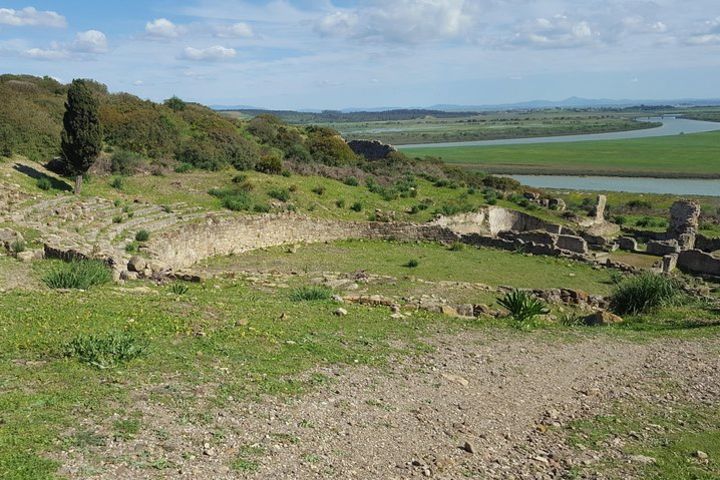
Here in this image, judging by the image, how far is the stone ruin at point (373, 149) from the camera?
188ft

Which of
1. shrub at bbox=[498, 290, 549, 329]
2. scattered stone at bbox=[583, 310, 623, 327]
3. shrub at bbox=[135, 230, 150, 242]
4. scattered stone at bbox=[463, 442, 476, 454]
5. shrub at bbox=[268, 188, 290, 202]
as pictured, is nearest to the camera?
scattered stone at bbox=[463, 442, 476, 454]

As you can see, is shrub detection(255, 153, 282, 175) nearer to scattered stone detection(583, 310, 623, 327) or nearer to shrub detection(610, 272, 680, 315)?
shrub detection(610, 272, 680, 315)

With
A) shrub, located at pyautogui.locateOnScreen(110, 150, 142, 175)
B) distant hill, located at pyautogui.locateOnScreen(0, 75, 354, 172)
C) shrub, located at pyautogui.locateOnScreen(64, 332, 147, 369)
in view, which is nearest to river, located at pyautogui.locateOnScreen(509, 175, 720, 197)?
distant hill, located at pyautogui.locateOnScreen(0, 75, 354, 172)

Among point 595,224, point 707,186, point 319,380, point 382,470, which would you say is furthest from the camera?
point 707,186

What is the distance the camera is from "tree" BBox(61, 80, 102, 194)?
82.7 ft

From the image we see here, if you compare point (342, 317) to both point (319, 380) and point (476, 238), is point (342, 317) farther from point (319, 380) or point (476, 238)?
point (476, 238)

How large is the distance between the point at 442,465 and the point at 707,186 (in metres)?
69.4

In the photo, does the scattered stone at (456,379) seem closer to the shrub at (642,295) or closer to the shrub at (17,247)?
the shrub at (642,295)

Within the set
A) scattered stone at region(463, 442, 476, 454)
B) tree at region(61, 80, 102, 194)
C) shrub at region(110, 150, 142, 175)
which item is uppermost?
tree at region(61, 80, 102, 194)

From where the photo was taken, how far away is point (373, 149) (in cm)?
5984

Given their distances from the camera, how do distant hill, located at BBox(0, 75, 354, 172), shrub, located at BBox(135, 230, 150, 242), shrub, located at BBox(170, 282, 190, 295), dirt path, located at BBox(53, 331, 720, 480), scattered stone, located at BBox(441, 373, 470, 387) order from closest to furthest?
dirt path, located at BBox(53, 331, 720, 480) < scattered stone, located at BBox(441, 373, 470, 387) < shrub, located at BBox(170, 282, 190, 295) < shrub, located at BBox(135, 230, 150, 242) < distant hill, located at BBox(0, 75, 354, 172)

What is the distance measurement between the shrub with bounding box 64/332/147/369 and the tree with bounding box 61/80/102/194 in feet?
61.1

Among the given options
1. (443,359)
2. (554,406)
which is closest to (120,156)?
(443,359)

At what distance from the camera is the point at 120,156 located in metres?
31.3
